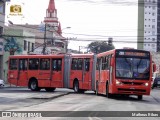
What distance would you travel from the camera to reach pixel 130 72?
28188 mm

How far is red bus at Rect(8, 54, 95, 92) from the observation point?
3672 centimetres

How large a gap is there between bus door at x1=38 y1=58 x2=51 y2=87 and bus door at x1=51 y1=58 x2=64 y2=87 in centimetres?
36

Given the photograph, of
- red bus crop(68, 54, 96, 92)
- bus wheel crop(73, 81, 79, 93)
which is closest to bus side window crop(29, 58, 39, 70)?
red bus crop(68, 54, 96, 92)

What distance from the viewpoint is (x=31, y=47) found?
80.0 meters

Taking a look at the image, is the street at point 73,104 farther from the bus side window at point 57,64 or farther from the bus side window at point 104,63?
the bus side window at point 57,64

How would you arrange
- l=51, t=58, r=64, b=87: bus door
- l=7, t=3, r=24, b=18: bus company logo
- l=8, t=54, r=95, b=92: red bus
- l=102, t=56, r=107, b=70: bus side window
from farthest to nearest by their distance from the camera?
l=7, t=3, r=24, b=18: bus company logo
l=51, t=58, r=64, b=87: bus door
l=8, t=54, r=95, b=92: red bus
l=102, t=56, r=107, b=70: bus side window

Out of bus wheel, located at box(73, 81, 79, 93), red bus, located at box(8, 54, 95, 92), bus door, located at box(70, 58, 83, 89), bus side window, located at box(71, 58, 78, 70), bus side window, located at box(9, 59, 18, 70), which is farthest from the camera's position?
bus side window, located at box(9, 59, 18, 70)

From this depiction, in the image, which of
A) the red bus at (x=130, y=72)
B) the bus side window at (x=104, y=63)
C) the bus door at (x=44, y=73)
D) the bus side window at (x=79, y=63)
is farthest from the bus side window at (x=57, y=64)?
the red bus at (x=130, y=72)

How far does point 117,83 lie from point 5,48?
39973mm

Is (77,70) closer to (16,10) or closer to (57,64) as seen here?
(57,64)

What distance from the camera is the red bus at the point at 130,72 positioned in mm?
28125

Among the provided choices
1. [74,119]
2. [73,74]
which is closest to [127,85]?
[73,74]

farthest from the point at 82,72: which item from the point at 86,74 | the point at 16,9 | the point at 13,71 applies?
the point at 16,9

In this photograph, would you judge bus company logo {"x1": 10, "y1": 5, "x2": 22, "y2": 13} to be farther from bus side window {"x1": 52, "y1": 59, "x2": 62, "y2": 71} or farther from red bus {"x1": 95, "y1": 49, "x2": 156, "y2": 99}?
red bus {"x1": 95, "y1": 49, "x2": 156, "y2": 99}
